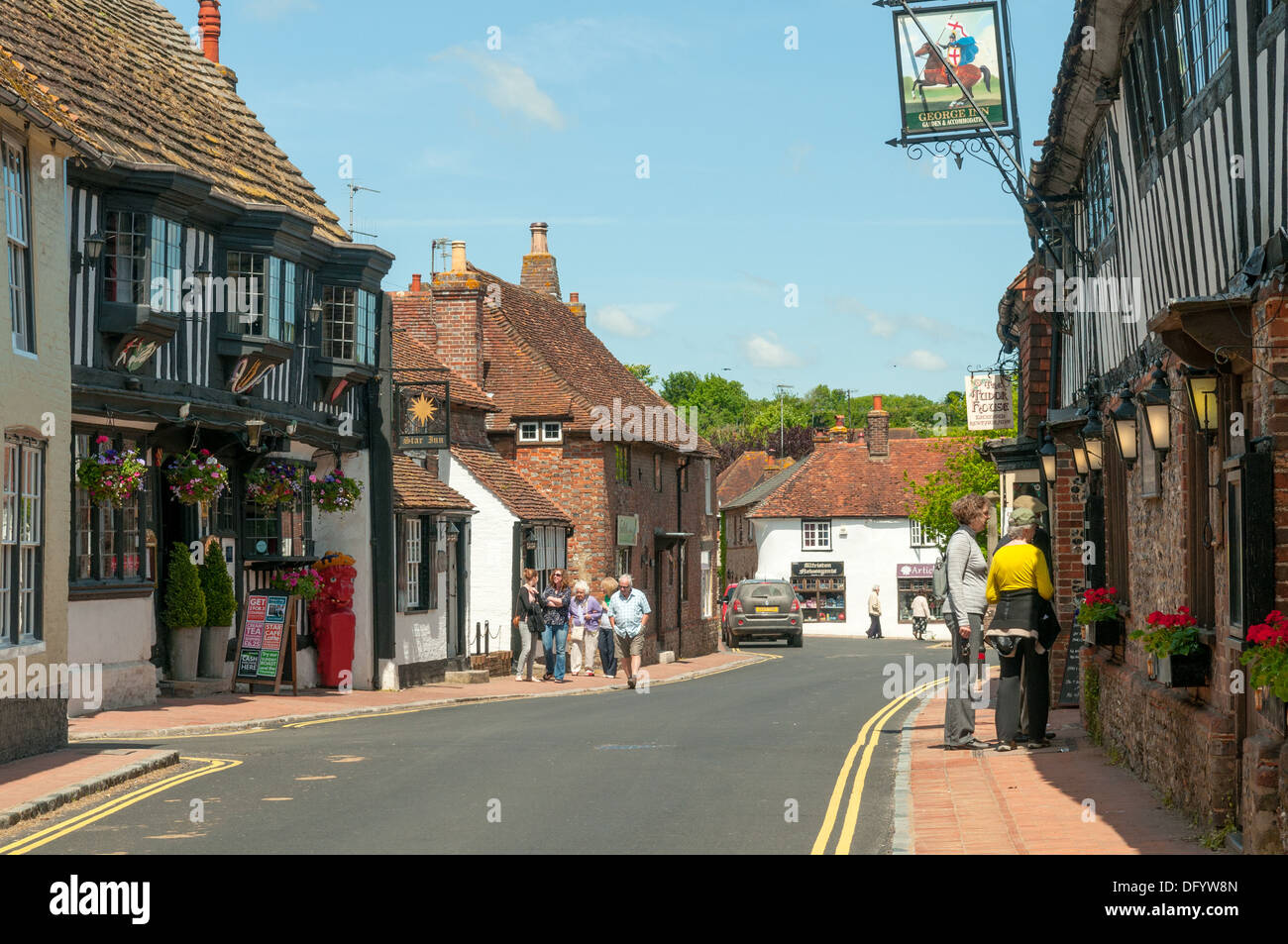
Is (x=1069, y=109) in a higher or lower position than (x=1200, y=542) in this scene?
higher

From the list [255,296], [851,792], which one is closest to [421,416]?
[255,296]

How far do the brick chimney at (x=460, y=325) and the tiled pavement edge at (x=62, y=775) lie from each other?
23.4 metres

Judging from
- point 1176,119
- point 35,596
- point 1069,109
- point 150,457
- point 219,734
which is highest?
point 1069,109

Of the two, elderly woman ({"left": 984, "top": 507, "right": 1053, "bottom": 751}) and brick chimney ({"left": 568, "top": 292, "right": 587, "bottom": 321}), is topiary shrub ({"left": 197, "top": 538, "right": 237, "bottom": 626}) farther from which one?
brick chimney ({"left": 568, "top": 292, "right": 587, "bottom": 321})

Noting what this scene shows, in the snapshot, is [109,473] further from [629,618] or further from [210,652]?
[629,618]

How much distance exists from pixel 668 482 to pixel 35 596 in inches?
1293

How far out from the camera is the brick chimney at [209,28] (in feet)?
90.8

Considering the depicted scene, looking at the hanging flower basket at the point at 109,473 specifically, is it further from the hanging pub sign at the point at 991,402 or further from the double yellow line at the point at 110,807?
the hanging pub sign at the point at 991,402

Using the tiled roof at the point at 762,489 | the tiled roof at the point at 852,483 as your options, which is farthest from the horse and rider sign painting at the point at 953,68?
the tiled roof at the point at 762,489

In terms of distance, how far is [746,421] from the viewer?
12488 cm

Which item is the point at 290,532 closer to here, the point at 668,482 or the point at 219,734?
the point at 219,734

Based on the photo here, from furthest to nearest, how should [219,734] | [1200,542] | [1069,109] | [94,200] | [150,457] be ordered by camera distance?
[150,457]
[94,200]
[219,734]
[1069,109]
[1200,542]
